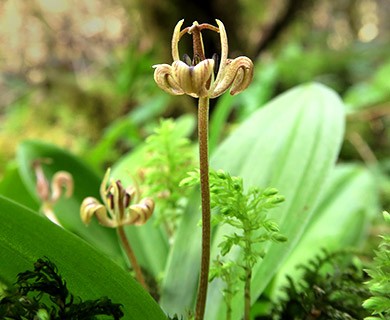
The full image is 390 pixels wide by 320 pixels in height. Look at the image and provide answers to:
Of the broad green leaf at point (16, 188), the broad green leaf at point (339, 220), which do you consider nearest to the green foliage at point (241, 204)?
the broad green leaf at point (339, 220)

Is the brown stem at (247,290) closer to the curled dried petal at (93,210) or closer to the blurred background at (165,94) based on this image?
the curled dried petal at (93,210)

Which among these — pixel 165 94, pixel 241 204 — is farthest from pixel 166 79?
pixel 165 94

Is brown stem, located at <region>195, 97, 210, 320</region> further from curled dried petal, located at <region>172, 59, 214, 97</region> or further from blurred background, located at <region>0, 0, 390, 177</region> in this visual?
blurred background, located at <region>0, 0, 390, 177</region>

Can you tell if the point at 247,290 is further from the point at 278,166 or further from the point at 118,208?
the point at 278,166

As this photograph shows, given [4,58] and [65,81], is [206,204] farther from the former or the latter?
[4,58]

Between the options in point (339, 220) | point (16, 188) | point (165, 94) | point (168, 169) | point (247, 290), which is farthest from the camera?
point (165, 94)
